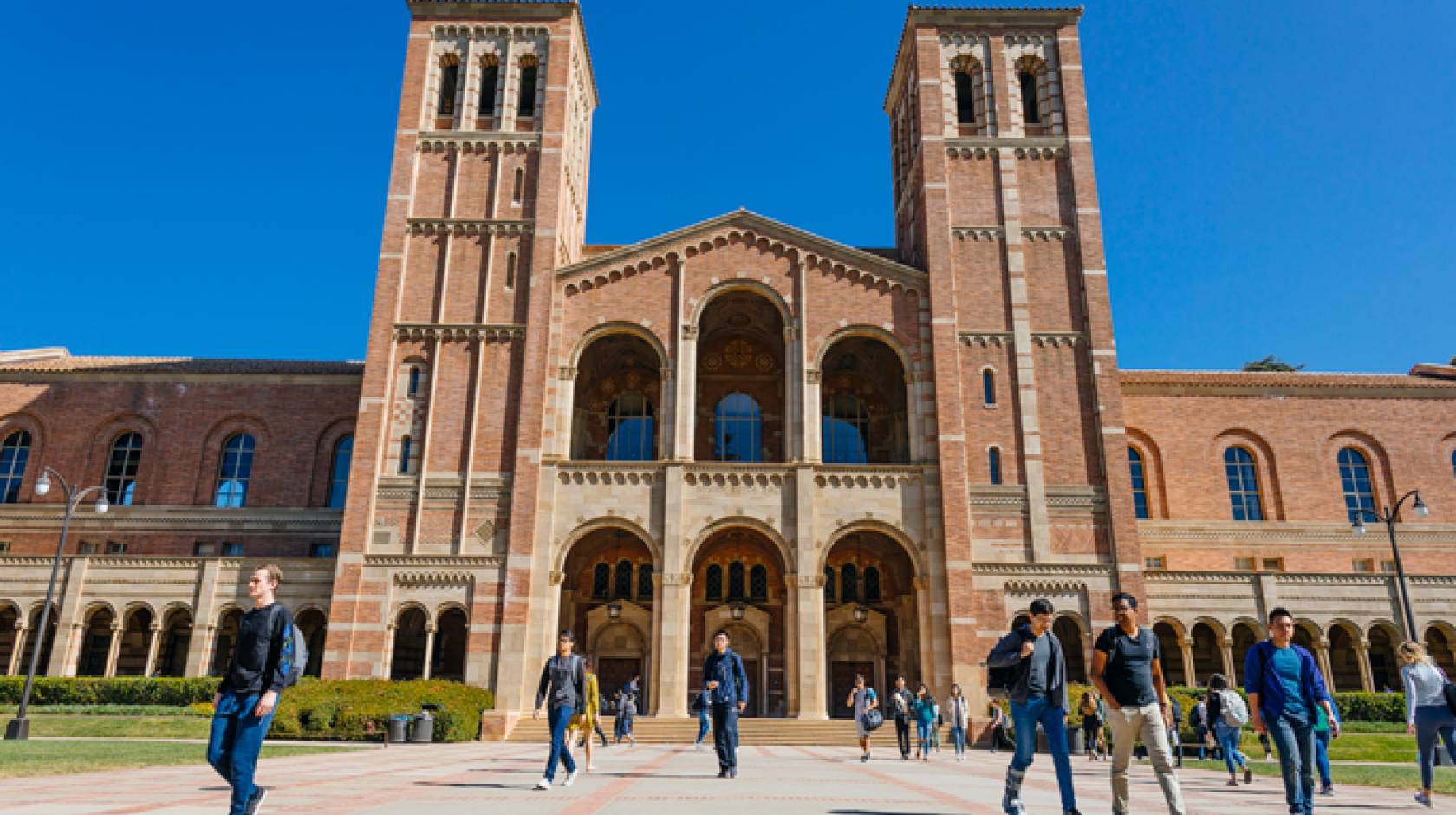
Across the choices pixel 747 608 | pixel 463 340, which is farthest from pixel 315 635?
pixel 747 608

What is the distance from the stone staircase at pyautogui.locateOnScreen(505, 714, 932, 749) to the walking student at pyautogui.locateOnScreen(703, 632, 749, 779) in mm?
13779

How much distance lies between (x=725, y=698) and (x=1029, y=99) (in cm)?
3043

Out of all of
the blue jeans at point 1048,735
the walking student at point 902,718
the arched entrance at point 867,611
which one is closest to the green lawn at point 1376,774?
the blue jeans at point 1048,735

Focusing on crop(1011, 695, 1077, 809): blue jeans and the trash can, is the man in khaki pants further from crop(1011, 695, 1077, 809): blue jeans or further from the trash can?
the trash can

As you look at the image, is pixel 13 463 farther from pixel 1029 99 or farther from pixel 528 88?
pixel 1029 99

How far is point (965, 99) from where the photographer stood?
35500mm

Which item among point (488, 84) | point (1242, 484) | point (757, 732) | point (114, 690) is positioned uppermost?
point (488, 84)

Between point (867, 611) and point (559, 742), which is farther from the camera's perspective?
point (867, 611)

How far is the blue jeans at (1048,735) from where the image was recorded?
761 centimetres

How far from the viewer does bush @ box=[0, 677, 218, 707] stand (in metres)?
26.9

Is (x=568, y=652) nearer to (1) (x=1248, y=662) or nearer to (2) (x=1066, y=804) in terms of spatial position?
(2) (x=1066, y=804)

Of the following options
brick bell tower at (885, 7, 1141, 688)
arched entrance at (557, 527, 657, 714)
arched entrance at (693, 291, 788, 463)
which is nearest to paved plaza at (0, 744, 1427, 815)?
brick bell tower at (885, 7, 1141, 688)

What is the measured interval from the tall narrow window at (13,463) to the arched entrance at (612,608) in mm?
20967

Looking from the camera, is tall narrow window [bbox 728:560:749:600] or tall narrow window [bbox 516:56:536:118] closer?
tall narrow window [bbox 728:560:749:600]
